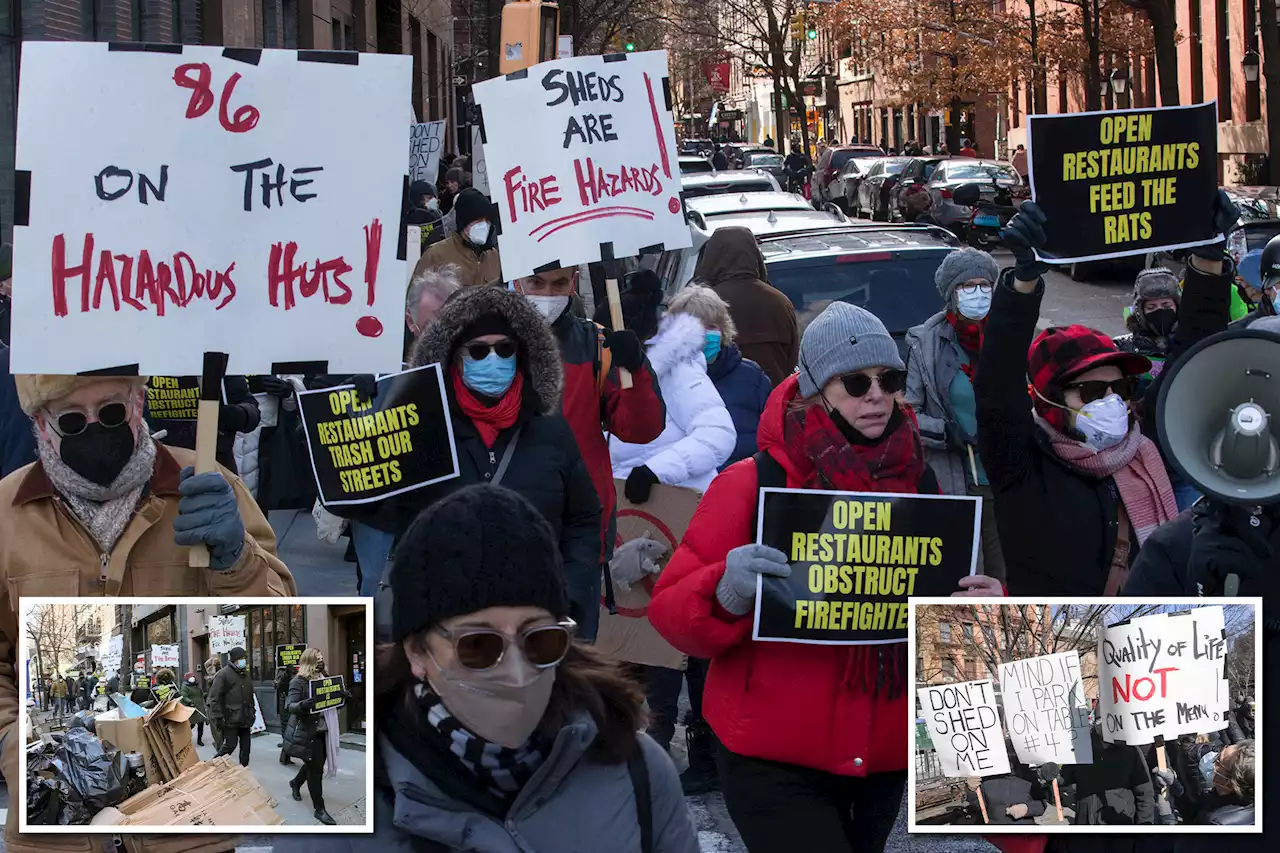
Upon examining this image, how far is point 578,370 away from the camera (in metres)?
5.42

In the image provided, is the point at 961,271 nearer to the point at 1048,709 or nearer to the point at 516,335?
the point at 516,335

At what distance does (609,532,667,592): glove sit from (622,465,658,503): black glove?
0.22 m

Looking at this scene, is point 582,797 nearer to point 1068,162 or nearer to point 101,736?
point 101,736

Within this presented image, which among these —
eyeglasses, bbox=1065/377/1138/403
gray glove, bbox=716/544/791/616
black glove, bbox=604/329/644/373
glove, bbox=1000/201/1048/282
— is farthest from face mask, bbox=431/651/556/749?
black glove, bbox=604/329/644/373

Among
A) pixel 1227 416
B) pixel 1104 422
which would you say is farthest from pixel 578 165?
pixel 1227 416

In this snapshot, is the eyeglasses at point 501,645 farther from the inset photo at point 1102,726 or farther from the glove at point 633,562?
the glove at point 633,562

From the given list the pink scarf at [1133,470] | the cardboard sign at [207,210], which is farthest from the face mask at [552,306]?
the pink scarf at [1133,470]

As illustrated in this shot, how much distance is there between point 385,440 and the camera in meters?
4.61

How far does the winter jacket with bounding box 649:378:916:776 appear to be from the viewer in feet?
12.0

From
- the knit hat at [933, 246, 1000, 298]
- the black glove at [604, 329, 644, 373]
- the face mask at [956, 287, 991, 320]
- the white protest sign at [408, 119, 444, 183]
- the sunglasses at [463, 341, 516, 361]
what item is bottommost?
the sunglasses at [463, 341, 516, 361]

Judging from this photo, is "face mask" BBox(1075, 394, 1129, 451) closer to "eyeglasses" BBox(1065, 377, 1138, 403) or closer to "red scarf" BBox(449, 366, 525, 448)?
"eyeglasses" BBox(1065, 377, 1138, 403)

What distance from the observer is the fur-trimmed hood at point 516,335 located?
459 centimetres

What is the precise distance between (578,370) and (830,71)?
8525cm

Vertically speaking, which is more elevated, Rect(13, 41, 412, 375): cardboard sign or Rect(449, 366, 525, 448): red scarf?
Rect(13, 41, 412, 375): cardboard sign
